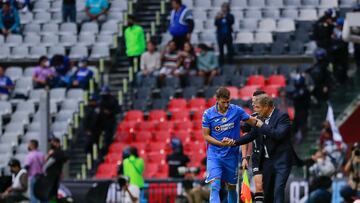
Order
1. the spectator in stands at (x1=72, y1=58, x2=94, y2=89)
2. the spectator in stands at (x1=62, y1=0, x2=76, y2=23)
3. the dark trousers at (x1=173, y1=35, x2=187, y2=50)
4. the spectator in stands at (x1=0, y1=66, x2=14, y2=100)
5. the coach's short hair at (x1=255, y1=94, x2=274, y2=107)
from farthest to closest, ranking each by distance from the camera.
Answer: the spectator in stands at (x1=62, y1=0, x2=76, y2=23)
the spectator in stands at (x1=0, y1=66, x2=14, y2=100)
the spectator in stands at (x1=72, y1=58, x2=94, y2=89)
the dark trousers at (x1=173, y1=35, x2=187, y2=50)
the coach's short hair at (x1=255, y1=94, x2=274, y2=107)

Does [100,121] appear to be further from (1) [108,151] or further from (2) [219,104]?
(2) [219,104]

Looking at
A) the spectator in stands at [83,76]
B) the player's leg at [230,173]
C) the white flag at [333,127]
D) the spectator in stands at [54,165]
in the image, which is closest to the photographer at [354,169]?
the white flag at [333,127]

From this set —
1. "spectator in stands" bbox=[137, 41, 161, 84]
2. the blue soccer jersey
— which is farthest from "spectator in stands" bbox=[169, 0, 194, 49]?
the blue soccer jersey

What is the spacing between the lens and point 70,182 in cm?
3416

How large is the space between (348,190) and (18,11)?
17915 millimetres

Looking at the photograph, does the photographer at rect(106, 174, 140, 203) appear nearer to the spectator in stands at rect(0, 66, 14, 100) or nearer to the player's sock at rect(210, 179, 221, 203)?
the spectator in stands at rect(0, 66, 14, 100)

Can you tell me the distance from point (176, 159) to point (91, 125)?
3.78 m

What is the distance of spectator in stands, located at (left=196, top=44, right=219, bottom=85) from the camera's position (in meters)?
37.8

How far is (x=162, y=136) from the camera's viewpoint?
37.0m

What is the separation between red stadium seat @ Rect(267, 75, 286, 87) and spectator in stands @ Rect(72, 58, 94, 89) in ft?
15.7

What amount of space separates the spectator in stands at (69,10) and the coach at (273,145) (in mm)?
19613

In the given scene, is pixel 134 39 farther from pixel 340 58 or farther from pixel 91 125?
pixel 340 58

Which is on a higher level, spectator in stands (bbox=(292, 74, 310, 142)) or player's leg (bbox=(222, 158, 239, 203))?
player's leg (bbox=(222, 158, 239, 203))

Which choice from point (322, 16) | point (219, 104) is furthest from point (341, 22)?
point (219, 104)
